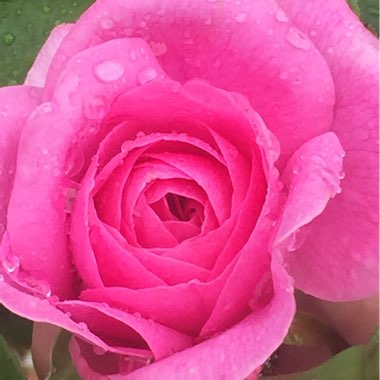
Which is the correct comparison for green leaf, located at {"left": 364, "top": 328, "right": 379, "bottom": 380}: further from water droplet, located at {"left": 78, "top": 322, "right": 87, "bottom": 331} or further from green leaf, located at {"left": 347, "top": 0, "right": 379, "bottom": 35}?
green leaf, located at {"left": 347, "top": 0, "right": 379, "bottom": 35}

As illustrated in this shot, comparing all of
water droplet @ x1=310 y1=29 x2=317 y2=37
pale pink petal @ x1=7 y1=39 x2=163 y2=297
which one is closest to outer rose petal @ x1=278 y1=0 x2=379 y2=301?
water droplet @ x1=310 y1=29 x2=317 y2=37

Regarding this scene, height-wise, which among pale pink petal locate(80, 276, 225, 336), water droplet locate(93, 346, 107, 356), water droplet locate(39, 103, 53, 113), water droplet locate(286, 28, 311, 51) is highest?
water droplet locate(286, 28, 311, 51)

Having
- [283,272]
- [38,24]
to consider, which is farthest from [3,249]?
[38,24]

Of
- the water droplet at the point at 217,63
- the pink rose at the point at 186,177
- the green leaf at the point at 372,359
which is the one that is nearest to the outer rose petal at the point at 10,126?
A: the pink rose at the point at 186,177

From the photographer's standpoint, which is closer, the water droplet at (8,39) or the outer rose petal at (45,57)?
the outer rose petal at (45,57)

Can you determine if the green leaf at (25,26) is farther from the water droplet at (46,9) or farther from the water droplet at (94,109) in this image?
the water droplet at (94,109)

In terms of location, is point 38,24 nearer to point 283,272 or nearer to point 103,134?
point 103,134

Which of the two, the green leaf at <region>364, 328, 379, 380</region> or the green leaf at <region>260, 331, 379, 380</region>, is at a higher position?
the green leaf at <region>364, 328, 379, 380</region>
